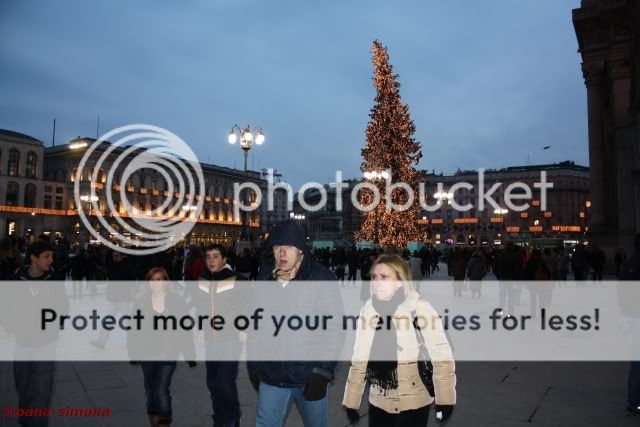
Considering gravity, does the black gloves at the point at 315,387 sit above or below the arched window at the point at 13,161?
below

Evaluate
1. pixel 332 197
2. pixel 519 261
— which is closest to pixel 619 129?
pixel 519 261

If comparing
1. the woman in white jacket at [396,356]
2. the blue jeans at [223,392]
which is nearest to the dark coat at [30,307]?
the blue jeans at [223,392]

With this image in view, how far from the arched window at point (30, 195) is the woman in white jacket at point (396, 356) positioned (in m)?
77.5

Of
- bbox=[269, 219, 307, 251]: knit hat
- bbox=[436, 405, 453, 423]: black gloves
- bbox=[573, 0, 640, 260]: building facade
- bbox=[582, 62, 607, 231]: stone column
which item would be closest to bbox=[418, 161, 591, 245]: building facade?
bbox=[573, 0, 640, 260]: building facade

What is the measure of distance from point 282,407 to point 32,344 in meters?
2.39

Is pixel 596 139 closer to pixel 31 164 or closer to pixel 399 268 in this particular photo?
pixel 399 268

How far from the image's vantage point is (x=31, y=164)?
6988 centimetres

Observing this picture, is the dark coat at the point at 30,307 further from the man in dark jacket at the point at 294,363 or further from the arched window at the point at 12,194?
the arched window at the point at 12,194

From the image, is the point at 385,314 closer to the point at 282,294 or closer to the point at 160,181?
the point at 282,294

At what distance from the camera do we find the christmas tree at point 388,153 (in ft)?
90.5

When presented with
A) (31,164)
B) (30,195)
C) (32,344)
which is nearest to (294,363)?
(32,344)

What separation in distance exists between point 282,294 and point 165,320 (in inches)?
74.8

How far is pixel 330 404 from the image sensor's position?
564 cm

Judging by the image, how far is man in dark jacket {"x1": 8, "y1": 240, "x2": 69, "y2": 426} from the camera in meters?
4.28
